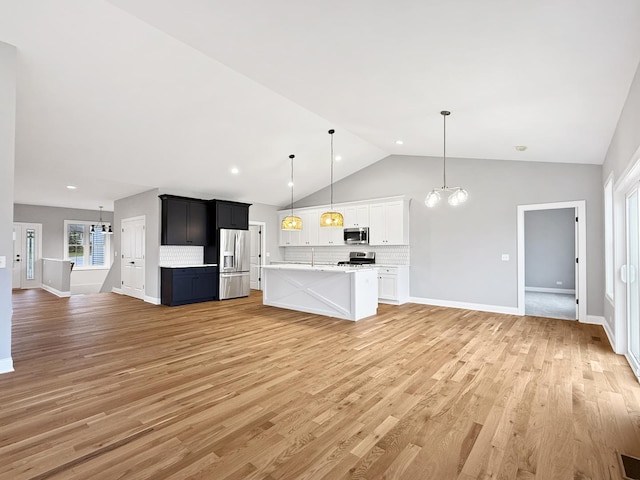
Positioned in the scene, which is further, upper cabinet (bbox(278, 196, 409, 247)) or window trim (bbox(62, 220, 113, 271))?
window trim (bbox(62, 220, 113, 271))

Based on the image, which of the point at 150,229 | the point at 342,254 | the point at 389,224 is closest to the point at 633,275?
the point at 389,224

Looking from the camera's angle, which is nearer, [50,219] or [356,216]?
[356,216]

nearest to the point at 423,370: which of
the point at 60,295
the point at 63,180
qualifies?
the point at 63,180

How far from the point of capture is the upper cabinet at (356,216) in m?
8.06

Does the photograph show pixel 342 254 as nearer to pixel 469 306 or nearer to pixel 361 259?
pixel 361 259

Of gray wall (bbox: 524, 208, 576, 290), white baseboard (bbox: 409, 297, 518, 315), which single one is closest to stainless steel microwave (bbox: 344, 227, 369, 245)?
white baseboard (bbox: 409, 297, 518, 315)

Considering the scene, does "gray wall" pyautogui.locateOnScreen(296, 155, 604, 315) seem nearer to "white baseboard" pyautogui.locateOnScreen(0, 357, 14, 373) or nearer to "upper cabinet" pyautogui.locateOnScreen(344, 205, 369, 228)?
"upper cabinet" pyautogui.locateOnScreen(344, 205, 369, 228)

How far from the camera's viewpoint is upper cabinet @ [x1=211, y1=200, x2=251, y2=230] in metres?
7.99

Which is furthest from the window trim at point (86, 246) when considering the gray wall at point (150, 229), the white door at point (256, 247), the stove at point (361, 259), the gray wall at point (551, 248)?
the gray wall at point (551, 248)

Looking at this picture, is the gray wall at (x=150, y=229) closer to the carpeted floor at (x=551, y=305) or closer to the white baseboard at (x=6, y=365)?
the white baseboard at (x=6, y=365)

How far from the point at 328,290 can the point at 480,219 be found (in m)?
3.36

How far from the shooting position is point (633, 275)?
3.55 metres

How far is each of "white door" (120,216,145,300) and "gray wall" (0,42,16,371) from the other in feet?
16.2

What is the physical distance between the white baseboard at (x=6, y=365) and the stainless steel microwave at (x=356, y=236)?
6.38m
